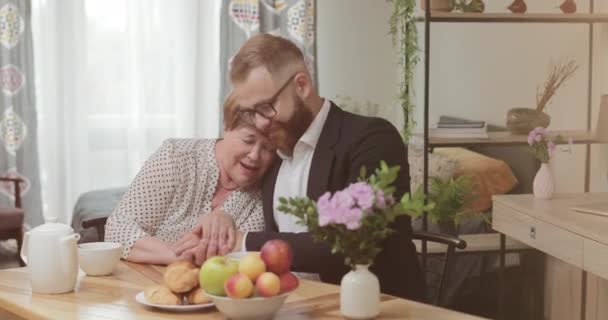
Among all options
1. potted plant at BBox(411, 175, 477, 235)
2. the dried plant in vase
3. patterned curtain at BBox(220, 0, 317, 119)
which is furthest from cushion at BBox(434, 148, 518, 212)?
patterned curtain at BBox(220, 0, 317, 119)

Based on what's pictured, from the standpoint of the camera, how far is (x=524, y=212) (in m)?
3.25

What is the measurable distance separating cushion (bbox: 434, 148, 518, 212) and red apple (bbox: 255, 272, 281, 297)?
275 centimetres

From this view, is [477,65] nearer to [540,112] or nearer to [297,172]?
[540,112]

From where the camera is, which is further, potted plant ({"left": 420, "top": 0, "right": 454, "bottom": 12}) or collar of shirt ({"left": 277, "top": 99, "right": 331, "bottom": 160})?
potted plant ({"left": 420, "top": 0, "right": 454, "bottom": 12})

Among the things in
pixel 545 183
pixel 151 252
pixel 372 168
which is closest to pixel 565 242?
pixel 545 183

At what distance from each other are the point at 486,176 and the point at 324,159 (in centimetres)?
226

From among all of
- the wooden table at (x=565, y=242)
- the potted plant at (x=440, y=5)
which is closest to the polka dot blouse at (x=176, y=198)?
the wooden table at (x=565, y=242)

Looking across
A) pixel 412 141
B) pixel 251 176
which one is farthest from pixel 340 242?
pixel 412 141

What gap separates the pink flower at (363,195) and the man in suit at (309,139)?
0.61 metres

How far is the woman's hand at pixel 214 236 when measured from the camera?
7.35ft

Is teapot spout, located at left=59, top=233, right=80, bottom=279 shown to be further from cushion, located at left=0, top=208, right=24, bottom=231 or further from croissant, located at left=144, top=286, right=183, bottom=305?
cushion, located at left=0, top=208, right=24, bottom=231

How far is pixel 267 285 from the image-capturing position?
1.70m

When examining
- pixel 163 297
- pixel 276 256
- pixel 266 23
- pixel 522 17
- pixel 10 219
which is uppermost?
pixel 266 23

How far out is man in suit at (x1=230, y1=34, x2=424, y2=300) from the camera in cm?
231
